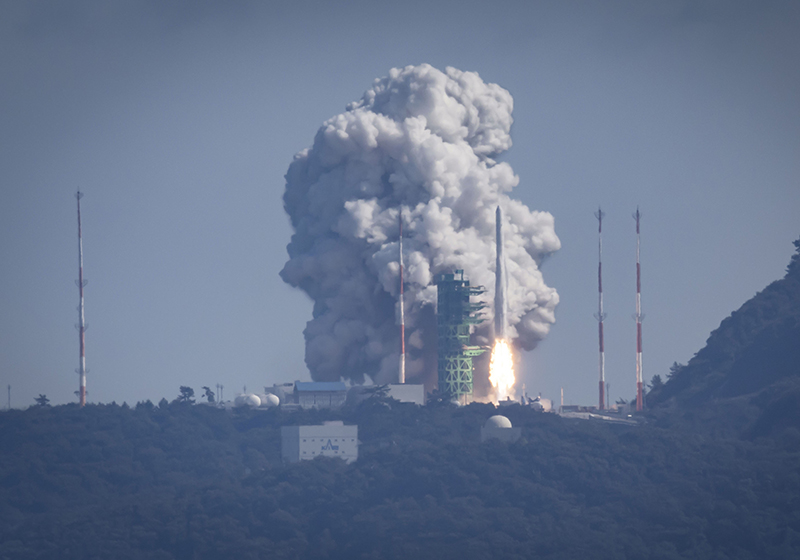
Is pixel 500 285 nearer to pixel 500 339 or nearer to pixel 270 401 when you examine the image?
pixel 500 339

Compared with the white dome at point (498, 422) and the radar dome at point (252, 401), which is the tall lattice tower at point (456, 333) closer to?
the white dome at point (498, 422)

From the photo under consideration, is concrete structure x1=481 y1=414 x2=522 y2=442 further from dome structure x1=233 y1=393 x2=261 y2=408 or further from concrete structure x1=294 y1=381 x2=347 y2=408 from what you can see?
dome structure x1=233 y1=393 x2=261 y2=408

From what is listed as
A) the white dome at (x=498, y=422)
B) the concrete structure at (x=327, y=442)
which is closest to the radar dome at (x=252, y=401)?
the concrete structure at (x=327, y=442)

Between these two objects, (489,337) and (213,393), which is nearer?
(489,337)

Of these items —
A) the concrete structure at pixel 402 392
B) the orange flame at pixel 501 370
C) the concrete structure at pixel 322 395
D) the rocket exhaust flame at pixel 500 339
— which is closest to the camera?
the rocket exhaust flame at pixel 500 339

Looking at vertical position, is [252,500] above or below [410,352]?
below

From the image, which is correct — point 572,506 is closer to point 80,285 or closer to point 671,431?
point 671,431

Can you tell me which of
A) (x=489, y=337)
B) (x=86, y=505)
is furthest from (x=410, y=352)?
(x=86, y=505)
